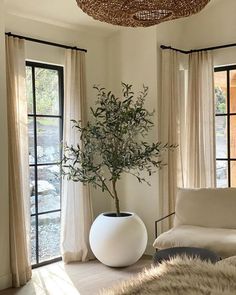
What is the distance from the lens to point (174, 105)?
5051 mm

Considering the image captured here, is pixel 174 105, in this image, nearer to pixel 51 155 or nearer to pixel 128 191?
pixel 128 191

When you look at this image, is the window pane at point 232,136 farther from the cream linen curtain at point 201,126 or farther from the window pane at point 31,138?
the window pane at point 31,138

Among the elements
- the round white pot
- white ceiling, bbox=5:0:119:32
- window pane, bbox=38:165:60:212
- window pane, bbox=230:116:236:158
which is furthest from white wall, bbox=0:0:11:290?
window pane, bbox=230:116:236:158

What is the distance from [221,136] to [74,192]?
76.1 inches

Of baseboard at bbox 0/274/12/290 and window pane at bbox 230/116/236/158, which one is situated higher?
window pane at bbox 230/116/236/158

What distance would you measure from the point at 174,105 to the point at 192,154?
25.3 inches

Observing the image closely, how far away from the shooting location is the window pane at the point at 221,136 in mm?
5168

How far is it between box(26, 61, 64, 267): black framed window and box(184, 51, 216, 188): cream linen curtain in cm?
159

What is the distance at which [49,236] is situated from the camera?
477cm

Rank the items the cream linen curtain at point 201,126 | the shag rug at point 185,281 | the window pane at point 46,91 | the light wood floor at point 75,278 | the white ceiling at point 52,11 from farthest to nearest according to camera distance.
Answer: the cream linen curtain at point 201,126 < the window pane at point 46,91 < the white ceiling at point 52,11 < the light wood floor at point 75,278 < the shag rug at point 185,281

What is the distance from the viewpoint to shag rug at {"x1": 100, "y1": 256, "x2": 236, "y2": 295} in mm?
1074

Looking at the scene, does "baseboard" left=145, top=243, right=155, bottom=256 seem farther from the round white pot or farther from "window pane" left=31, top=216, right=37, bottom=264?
"window pane" left=31, top=216, right=37, bottom=264

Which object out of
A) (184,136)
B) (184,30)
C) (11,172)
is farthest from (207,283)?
(184,30)

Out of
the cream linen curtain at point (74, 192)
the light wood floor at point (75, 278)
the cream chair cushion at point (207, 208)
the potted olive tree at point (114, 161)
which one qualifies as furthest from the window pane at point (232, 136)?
the cream linen curtain at point (74, 192)
